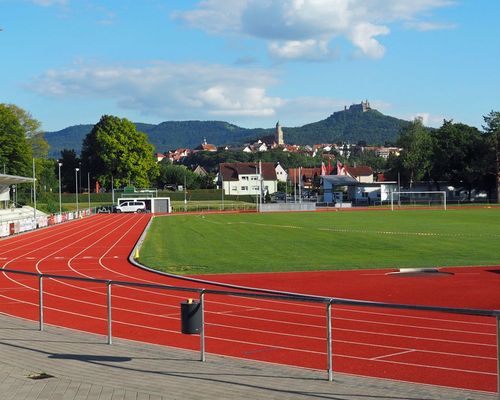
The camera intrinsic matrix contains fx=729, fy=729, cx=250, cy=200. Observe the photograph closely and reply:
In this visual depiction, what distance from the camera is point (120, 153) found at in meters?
113

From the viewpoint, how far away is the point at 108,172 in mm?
113875

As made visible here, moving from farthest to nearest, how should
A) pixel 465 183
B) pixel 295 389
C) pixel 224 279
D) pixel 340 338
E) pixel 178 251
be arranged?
pixel 465 183 < pixel 178 251 < pixel 224 279 < pixel 340 338 < pixel 295 389

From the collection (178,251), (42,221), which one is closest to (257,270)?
(178,251)

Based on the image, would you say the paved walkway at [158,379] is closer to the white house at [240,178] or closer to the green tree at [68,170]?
the green tree at [68,170]

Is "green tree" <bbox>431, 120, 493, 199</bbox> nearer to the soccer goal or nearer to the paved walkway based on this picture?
the soccer goal

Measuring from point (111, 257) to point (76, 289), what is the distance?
12.5 m

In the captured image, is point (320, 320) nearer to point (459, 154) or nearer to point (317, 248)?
point (317, 248)

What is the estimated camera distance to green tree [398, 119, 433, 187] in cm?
12200

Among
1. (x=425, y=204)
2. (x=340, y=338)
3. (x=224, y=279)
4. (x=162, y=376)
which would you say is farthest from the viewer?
(x=425, y=204)

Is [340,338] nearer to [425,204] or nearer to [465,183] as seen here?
[425,204]

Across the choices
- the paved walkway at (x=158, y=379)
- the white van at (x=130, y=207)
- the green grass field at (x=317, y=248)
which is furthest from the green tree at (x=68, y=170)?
the paved walkway at (x=158, y=379)

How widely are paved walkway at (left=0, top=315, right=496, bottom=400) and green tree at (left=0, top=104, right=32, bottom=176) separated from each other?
272 ft

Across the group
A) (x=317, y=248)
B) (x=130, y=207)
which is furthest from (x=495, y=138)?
(x=317, y=248)

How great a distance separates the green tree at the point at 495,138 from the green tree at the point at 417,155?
9.91 metres
